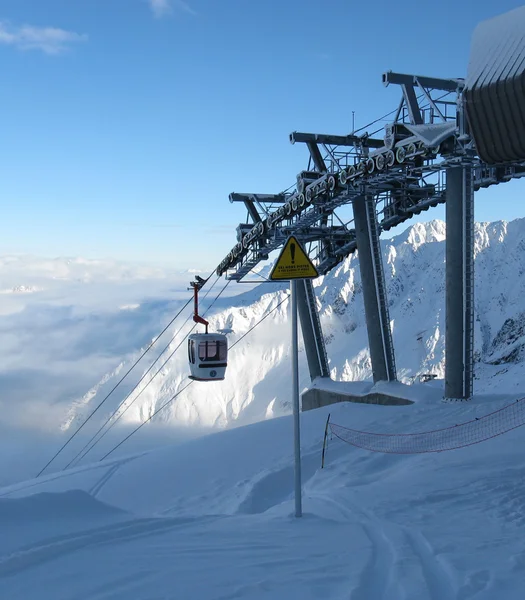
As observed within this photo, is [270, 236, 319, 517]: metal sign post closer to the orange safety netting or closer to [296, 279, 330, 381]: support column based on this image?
the orange safety netting

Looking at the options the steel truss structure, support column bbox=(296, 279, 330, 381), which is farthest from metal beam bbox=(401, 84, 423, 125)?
Answer: support column bbox=(296, 279, 330, 381)

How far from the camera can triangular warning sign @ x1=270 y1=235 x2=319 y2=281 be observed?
8.13m

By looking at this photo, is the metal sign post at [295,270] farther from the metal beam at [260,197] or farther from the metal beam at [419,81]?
the metal beam at [260,197]

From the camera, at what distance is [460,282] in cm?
1855

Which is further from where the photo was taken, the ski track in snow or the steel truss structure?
the steel truss structure

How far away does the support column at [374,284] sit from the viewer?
2238cm

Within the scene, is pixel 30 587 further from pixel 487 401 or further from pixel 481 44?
pixel 487 401

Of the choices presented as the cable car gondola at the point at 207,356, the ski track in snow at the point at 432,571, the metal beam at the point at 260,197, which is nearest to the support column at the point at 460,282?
the cable car gondola at the point at 207,356

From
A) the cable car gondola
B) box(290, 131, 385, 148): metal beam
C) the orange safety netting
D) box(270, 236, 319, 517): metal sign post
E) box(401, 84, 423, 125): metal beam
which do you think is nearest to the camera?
box(270, 236, 319, 517): metal sign post

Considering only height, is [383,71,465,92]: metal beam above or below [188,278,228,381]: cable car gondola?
above

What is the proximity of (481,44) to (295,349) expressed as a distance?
17.8 feet

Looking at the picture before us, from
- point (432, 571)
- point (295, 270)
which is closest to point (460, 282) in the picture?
point (295, 270)

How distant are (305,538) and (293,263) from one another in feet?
12.1

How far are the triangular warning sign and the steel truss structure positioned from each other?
11.2 ft
